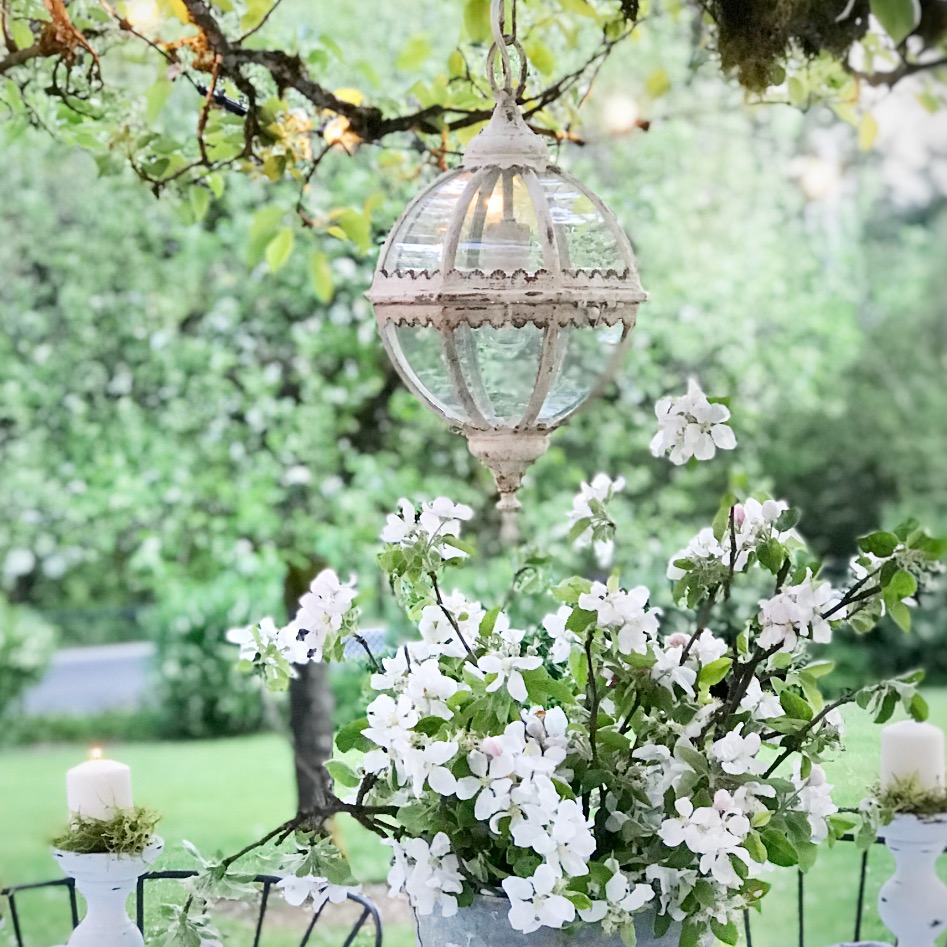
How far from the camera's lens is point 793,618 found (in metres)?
1.05

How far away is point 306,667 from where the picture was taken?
2.93m

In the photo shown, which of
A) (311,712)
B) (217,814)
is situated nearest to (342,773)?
(311,712)

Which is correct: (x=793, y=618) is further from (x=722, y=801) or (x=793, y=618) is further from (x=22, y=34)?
(x=22, y=34)

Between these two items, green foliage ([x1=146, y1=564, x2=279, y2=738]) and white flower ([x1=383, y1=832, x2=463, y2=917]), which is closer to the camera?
white flower ([x1=383, y1=832, x2=463, y2=917])

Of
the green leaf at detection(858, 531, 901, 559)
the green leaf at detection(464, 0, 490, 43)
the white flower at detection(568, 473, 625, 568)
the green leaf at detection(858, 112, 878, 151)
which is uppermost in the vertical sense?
the green leaf at detection(858, 112, 878, 151)

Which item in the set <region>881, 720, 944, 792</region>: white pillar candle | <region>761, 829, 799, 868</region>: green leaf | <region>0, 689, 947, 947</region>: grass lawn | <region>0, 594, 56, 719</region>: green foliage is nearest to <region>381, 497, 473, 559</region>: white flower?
<region>761, 829, 799, 868</region>: green leaf

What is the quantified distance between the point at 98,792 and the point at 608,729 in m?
0.49

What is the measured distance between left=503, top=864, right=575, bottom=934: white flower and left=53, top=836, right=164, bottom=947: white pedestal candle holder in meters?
0.44

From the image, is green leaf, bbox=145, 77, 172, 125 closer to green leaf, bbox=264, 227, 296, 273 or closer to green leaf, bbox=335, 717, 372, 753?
green leaf, bbox=264, 227, 296, 273

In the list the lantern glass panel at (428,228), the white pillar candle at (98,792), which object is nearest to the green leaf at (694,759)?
the lantern glass panel at (428,228)

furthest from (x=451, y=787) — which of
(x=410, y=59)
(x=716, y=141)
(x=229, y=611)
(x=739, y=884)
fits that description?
(x=229, y=611)

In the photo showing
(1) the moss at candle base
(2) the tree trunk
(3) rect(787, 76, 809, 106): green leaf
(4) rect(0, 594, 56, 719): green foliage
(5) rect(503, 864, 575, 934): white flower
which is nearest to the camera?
(5) rect(503, 864, 575, 934): white flower

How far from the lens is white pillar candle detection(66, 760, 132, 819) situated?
48.1 inches

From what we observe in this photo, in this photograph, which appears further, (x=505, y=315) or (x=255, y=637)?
(x=255, y=637)
